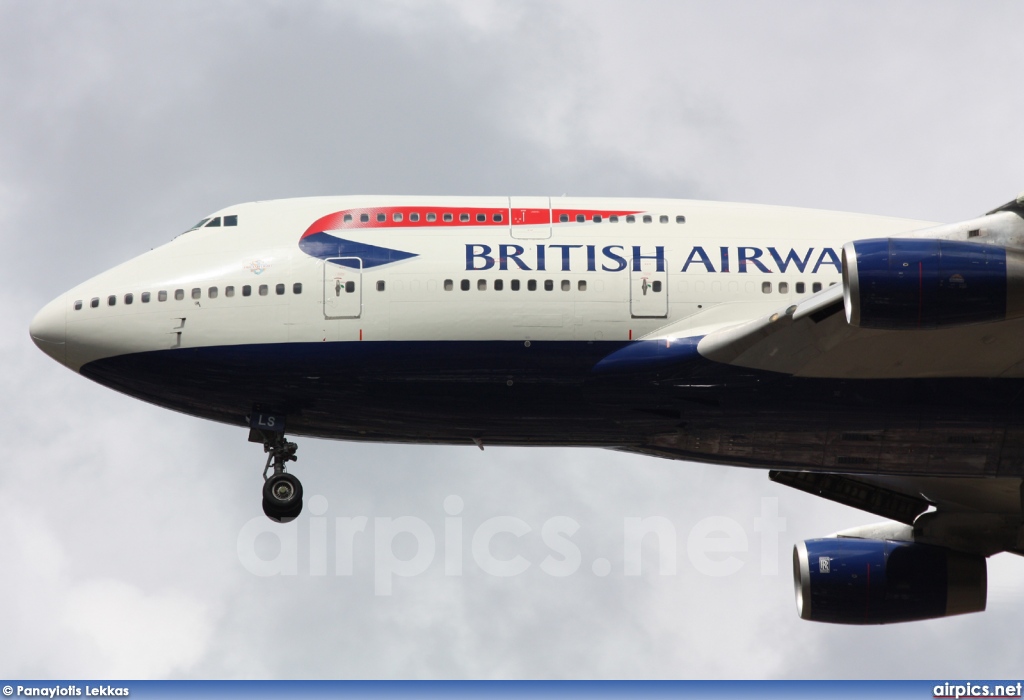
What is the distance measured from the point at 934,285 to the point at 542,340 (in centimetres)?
762

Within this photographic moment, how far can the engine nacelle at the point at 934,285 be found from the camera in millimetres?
26516

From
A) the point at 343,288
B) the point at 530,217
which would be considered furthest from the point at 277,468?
the point at 530,217

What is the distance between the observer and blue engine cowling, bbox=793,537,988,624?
34750 millimetres

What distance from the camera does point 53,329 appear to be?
3209 cm

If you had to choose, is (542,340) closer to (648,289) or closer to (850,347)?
(648,289)

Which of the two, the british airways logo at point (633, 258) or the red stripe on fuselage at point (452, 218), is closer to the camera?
the british airways logo at point (633, 258)

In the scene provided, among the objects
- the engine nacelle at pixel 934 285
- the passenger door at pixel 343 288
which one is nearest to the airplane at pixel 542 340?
the passenger door at pixel 343 288

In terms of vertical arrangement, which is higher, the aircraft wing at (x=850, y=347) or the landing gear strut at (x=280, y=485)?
the aircraft wing at (x=850, y=347)

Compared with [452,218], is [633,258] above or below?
below

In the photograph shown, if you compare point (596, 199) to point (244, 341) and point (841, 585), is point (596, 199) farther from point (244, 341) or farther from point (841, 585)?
point (841, 585)

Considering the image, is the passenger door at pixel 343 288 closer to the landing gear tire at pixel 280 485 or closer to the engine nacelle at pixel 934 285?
the landing gear tire at pixel 280 485

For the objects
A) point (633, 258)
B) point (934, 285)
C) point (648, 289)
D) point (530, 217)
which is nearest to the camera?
point (934, 285)

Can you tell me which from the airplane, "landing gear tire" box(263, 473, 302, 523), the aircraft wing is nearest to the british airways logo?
the airplane

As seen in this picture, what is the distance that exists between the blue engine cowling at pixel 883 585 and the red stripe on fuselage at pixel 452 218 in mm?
9260
